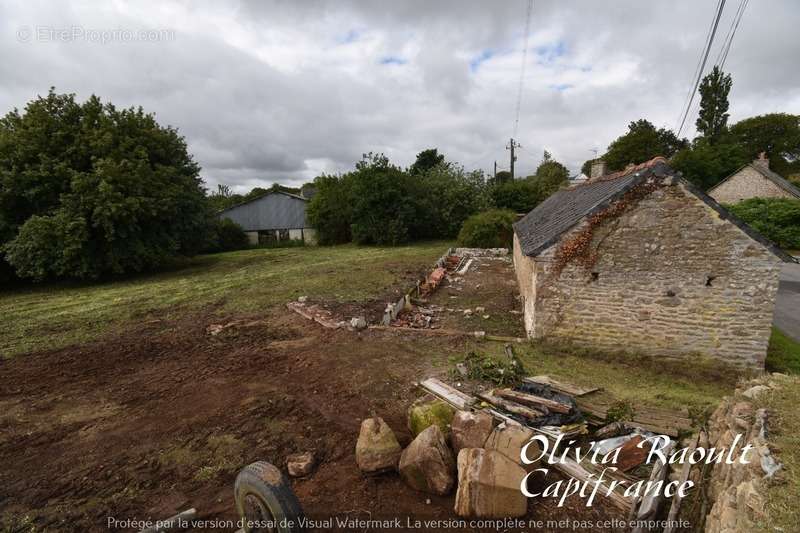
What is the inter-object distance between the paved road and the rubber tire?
43.4 ft

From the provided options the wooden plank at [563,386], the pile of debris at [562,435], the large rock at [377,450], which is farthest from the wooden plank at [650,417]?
the large rock at [377,450]

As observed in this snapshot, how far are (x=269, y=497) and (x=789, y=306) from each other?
1738 cm

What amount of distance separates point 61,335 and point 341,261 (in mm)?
13377

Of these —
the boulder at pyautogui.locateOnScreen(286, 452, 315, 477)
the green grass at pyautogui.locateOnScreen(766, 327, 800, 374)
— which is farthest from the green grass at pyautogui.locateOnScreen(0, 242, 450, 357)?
the green grass at pyautogui.locateOnScreen(766, 327, 800, 374)

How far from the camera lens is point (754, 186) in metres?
32.0

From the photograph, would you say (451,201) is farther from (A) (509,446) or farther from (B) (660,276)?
(A) (509,446)

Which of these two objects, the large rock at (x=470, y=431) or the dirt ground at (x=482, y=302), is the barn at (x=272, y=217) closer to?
the dirt ground at (x=482, y=302)

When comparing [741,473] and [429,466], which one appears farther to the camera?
[429,466]

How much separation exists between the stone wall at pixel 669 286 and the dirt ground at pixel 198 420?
297 centimetres

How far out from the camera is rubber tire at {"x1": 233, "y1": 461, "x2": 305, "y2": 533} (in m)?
2.98

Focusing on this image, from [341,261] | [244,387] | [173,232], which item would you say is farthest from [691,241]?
[173,232]

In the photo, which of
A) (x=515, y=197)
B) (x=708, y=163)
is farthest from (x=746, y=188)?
(x=515, y=197)

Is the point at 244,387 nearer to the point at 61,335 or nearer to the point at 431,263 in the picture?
the point at 61,335

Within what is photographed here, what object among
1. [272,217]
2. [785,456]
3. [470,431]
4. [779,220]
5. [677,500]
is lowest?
[677,500]
